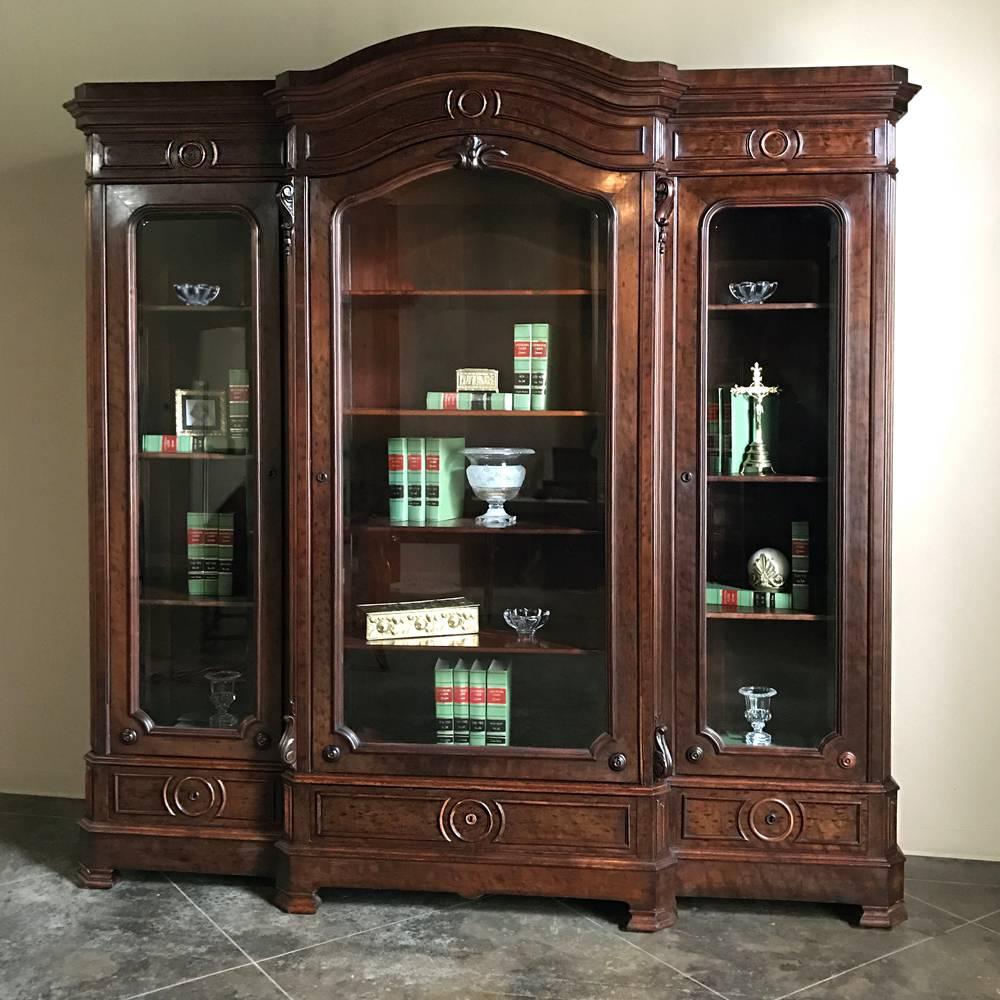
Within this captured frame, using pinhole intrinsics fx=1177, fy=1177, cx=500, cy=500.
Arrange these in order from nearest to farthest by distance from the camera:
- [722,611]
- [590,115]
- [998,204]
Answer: [590,115]
[722,611]
[998,204]

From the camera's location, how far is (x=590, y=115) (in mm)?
2787

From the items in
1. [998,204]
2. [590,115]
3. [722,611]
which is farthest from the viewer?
[998,204]

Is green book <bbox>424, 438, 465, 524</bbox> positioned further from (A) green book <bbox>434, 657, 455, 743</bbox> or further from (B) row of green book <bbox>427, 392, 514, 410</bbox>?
(A) green book <bbox>434, 657, 455, 743</bbox>

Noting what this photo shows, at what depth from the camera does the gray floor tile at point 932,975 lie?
2.54 m

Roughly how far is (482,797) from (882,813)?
99 centimetres

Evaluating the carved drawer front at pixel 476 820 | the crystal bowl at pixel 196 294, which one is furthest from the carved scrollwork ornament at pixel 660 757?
the crystal bowl at pixel 196 294

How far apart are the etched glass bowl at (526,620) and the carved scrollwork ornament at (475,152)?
1.10 meters

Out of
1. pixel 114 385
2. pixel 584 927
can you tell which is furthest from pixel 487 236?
pixel 584 927

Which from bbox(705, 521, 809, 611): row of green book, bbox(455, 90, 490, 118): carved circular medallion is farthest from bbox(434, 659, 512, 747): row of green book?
bbox(455, 90, 490, 118): carved circular medallion

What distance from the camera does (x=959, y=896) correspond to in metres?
3.08

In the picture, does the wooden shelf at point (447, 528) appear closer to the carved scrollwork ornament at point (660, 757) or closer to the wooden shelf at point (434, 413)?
the wooden shelf at point (434, 413)

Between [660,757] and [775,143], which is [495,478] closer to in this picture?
[660,757]

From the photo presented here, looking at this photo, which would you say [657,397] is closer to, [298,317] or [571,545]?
[571,545]

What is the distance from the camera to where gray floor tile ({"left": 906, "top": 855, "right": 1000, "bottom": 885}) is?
3.21 meters
